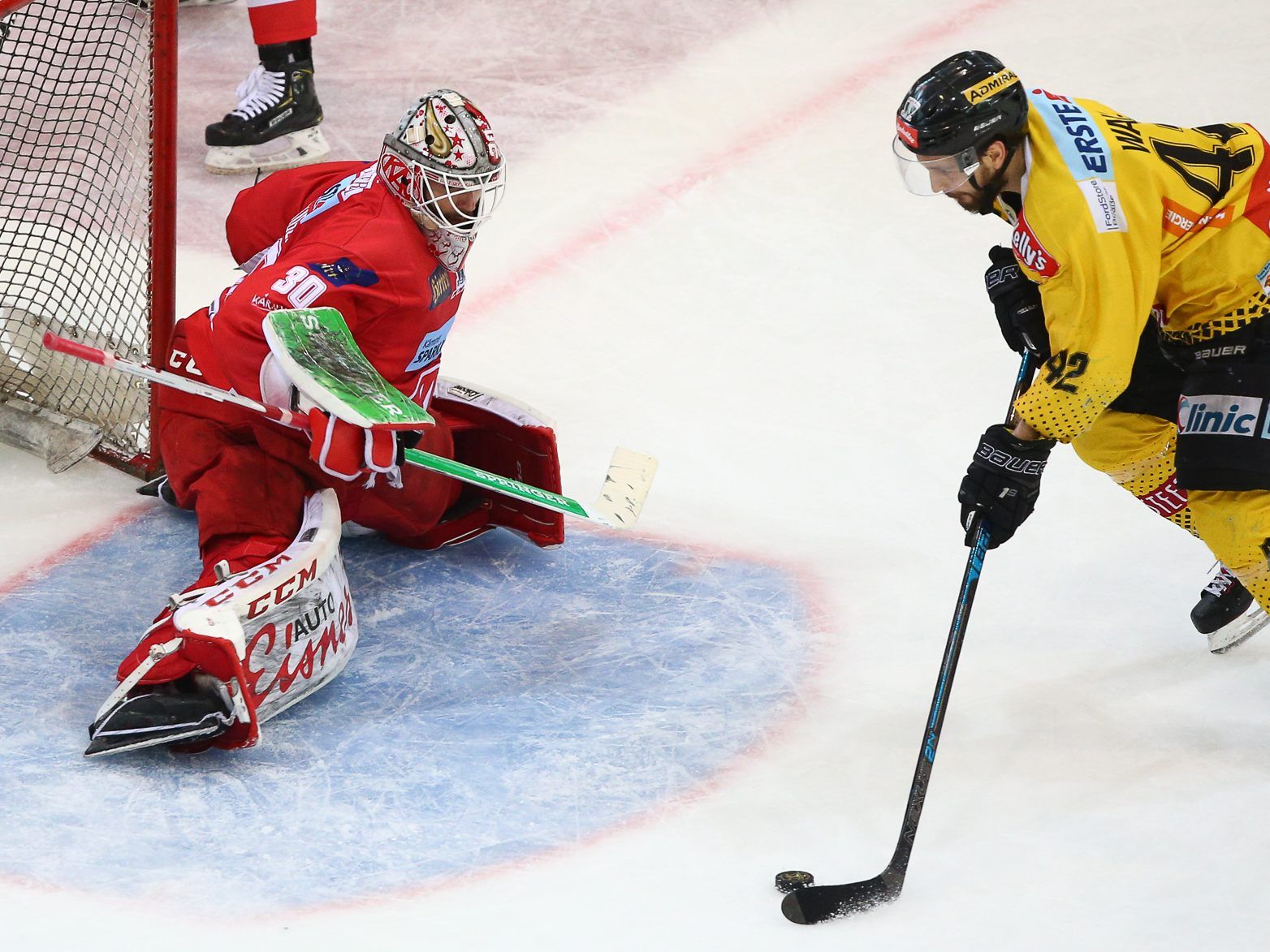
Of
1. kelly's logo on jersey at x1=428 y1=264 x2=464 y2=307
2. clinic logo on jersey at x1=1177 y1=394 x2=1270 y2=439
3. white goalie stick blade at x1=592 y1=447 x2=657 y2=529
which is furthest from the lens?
white goalie stick blade at x1=592 y1=447 x2=657 y2=529

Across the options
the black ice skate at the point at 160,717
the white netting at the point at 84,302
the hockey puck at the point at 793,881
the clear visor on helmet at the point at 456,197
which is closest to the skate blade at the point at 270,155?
the white netting at the point at 84,302

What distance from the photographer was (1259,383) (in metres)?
2.60

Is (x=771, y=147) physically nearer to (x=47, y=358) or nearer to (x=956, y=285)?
(x=956, y=285)

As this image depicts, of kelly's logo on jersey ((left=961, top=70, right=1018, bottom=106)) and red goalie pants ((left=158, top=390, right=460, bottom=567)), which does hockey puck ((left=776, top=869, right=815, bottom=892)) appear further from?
kelly's logo on jersey ((left=961, top=70, right=1018, bottom=106))

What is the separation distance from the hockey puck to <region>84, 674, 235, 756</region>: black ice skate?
0.94 metres

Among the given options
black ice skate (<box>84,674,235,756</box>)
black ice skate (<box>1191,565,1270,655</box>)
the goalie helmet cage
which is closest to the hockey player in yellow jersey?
black ice skate (<box>1191,565,1270,655</box>)

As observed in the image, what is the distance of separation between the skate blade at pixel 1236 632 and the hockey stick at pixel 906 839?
738mm

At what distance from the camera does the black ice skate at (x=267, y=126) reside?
16.0 feet

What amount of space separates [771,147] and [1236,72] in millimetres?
1707

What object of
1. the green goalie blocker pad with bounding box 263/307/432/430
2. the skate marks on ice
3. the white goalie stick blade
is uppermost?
the green goalie blocker pad with bounding box 263/307/432/430

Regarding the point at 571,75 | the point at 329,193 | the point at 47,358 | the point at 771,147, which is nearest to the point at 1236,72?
the point at 771,147

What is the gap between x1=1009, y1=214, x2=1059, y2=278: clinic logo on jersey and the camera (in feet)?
7.97

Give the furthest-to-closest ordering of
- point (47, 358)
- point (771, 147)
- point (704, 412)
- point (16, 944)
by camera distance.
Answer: point (771, 147), point (704, 412), point (47, 358), point (16, 944)

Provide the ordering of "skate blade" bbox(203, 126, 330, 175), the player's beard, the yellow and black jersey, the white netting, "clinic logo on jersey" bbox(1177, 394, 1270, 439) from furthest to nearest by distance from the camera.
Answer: "skate blade" bbox(203, 126, 330, 175) < the white netting < "clinic logo on jersey" bbox(1177, 394, 1270, 439) < the player's beard < the yellow and black jersey
